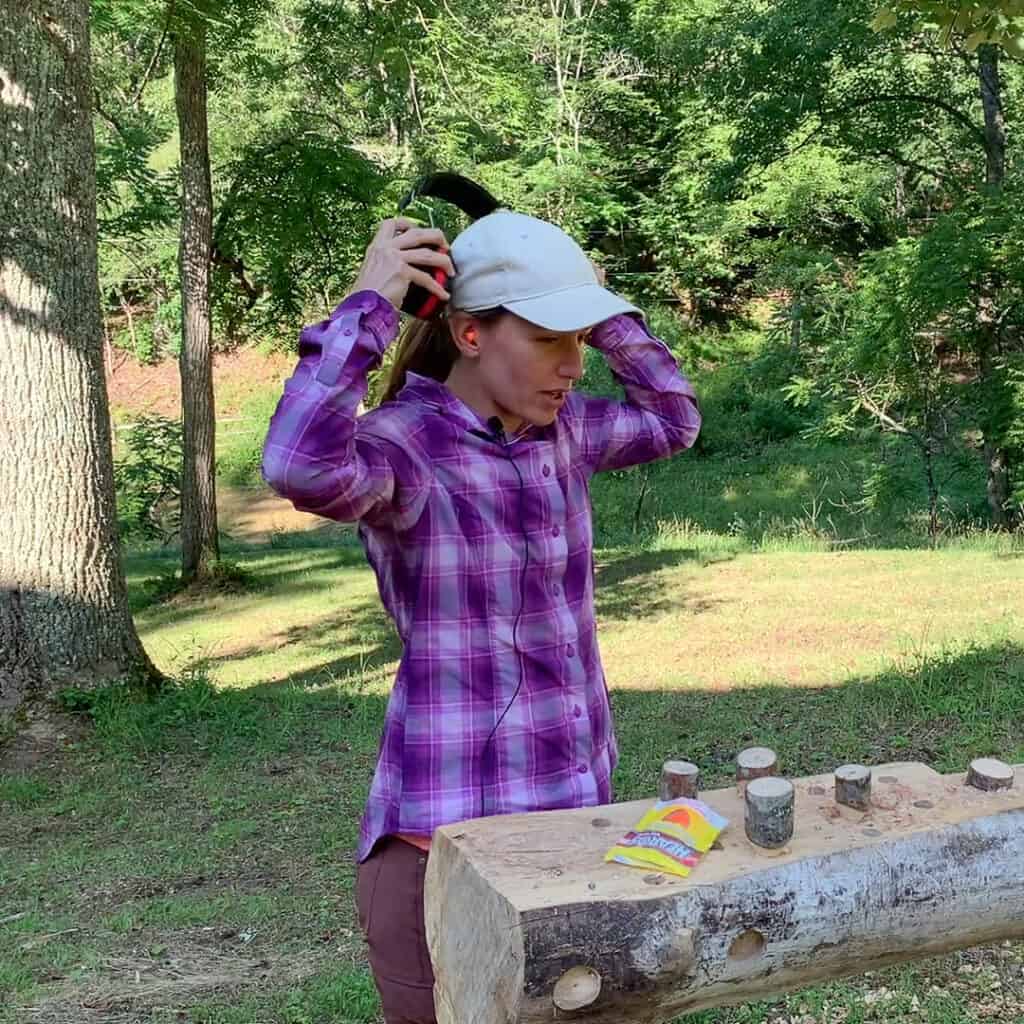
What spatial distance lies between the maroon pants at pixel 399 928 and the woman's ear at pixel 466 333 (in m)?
0.86

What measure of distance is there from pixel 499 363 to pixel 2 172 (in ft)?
16.2

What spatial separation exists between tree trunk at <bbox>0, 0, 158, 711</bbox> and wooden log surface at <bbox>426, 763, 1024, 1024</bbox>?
4915 millimetres

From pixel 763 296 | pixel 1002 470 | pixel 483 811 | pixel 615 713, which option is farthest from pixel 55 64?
pixel 763 296

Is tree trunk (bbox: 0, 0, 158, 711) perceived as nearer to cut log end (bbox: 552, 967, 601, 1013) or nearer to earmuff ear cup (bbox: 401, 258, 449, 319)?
earmuff ear cup (bbox: 401, 258, 449, 319)

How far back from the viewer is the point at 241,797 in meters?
5.54

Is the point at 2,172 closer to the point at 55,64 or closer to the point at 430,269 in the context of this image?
the point at 55,64

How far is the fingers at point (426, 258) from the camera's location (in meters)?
1.96

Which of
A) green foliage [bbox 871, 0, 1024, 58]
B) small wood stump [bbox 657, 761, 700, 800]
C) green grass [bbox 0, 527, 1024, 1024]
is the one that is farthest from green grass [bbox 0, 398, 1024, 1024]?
green foliage [bbox 871, 0, 1024, 58]

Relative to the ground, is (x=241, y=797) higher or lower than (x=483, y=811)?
lower

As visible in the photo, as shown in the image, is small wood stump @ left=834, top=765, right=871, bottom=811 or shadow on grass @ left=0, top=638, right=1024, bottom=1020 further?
shadow on grass @ left=0, top=638, right=1024, bottom=1020

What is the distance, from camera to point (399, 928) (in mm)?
1983

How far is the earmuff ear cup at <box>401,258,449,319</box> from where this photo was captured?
2003mm

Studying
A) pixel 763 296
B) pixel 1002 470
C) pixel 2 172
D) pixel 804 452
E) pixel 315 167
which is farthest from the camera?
pixel 763 296

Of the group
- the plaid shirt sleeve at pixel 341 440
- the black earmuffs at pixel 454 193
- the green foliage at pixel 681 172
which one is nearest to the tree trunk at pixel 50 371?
the green foliage at pixel 681 172
